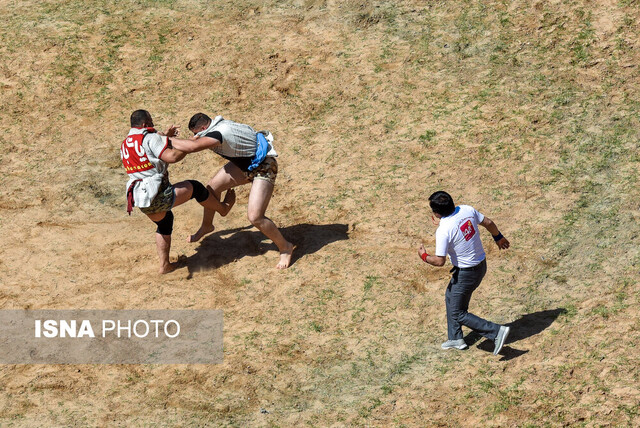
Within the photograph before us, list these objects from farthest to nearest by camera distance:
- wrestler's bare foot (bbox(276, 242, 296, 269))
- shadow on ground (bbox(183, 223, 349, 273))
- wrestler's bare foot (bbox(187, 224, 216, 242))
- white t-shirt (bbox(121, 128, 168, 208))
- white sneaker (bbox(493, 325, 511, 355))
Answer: wrestler's bare foot (bbox(187, 224, 216, 242)) → shadow on ground (bbox(183, 223, 349, 273)) → wrestler's bare foot (bbox(276, 242, 296, 269)) → white t-shirt (bbox(121, 128, 168, 208)) → white sneaker (bbox(493, 325, 511, 355))

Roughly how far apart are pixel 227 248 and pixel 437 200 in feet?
10.9

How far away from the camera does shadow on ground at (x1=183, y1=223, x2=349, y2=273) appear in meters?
8.92

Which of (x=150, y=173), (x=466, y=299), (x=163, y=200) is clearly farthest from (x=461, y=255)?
(x=150, y=173)

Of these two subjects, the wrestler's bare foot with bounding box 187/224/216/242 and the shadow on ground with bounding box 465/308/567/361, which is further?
the wrestler's bare foot with bounding box 187/224/216/242

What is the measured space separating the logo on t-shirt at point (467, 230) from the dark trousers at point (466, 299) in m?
0.31

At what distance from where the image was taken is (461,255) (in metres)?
6.82

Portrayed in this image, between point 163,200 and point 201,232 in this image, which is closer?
point 163,200

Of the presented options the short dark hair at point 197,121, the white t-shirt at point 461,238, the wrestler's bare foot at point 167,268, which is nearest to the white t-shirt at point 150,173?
the short dark hair at point 197,121

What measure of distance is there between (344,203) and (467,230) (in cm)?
304

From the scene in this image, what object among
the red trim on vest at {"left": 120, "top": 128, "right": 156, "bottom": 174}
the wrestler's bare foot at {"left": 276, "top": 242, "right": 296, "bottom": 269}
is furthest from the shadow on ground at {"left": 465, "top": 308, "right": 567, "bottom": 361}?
the red trim on vest at {"left": 120, "top": 128, "right": 156, "bottom": 174}

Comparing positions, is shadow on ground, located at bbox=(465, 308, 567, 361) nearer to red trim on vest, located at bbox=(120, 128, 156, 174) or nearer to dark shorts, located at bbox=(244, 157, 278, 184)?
dark shorts, located at bbox=(244, 157, 278, 184)

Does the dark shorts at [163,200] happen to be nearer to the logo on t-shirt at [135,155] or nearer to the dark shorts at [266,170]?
the logo on t-shirt at [135,155]

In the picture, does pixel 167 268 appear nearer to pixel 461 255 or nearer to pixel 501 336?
pixel 461 255

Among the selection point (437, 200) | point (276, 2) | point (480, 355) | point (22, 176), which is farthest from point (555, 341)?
point (276, 2)
